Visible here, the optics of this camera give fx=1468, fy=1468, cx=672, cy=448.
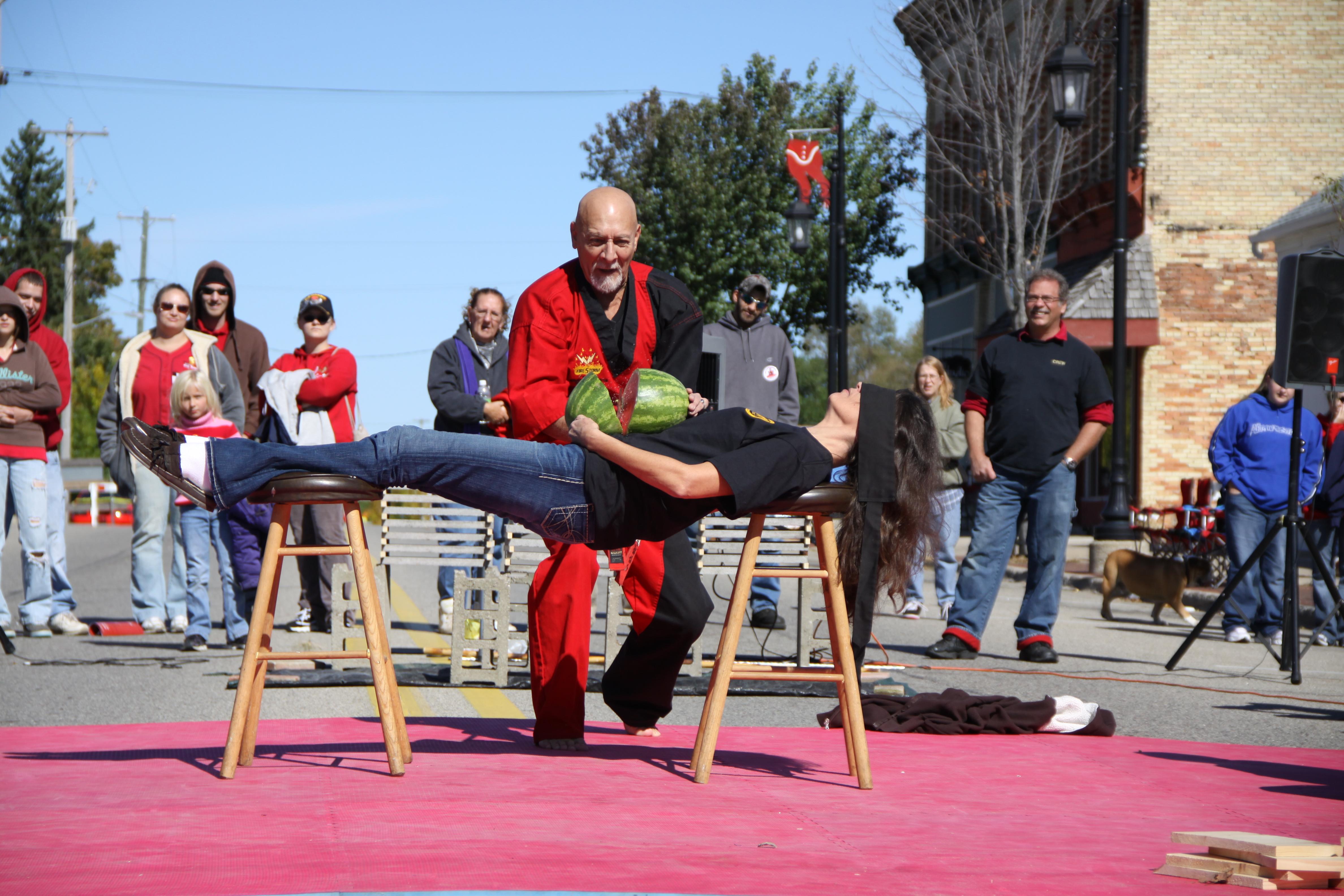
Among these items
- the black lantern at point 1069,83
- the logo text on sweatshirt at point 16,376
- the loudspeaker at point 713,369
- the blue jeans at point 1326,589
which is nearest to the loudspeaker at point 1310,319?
the blue jeans at point 1326,589

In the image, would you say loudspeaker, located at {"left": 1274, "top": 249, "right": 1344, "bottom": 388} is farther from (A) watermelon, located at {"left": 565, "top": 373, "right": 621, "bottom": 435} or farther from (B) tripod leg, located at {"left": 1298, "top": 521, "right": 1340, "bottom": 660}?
(A) watermelon, located at {"left": 565, "top": 373, "right": 621, "bottom": 435}

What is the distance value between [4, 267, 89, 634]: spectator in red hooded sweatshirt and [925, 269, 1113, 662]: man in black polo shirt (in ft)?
19.3

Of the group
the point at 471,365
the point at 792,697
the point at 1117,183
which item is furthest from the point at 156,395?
the point at 1117,183

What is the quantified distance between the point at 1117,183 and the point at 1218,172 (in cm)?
971

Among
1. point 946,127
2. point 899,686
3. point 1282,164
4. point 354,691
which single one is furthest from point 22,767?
point 946,127

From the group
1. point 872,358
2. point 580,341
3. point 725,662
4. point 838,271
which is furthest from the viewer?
point 872,358

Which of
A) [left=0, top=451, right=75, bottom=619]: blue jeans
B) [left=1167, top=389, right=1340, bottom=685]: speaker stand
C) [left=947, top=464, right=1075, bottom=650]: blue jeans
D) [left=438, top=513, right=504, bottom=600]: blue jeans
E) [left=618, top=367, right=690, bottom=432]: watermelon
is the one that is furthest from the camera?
[left=0, top=451, right=75, bottom=619]: blue jeans

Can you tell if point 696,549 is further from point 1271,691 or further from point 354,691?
point 1271,691

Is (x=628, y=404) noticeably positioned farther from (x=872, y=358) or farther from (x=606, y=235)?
(x=872, y=358)

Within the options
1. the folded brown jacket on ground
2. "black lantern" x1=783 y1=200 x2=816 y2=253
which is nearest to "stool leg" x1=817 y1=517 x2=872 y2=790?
the folded brown jacket on ground

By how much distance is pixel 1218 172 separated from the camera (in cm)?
2775

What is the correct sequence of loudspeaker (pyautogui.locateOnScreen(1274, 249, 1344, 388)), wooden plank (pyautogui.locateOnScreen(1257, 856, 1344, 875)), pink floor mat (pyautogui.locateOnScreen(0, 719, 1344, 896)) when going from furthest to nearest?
1. loudspeaker (pyautogui.locateOnScreen(1274, 249, 1344, 388))
2. wooden plank (pyautogui.locateOnScreen(1257, 856, 1344, 875))
3. pink floor mat (pyautogui.locateOnScreen(0, 719, 1344, 896))

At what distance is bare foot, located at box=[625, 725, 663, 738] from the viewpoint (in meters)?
5.86

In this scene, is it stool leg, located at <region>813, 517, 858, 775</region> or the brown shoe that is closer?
the brown shoe
